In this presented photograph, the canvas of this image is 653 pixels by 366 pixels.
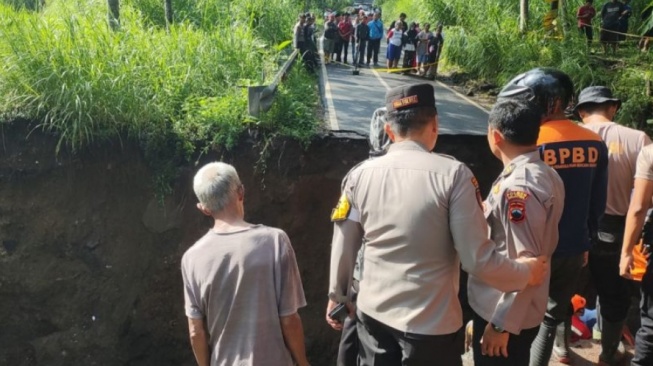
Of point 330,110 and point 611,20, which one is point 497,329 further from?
point 611,20

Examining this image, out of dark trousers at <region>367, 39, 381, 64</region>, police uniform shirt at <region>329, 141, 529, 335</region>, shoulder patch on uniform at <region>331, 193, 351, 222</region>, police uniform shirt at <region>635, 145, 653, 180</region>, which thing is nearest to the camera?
police uniform shirt at <region>329, 141, 529, 335</region>

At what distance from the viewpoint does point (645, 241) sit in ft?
10.2

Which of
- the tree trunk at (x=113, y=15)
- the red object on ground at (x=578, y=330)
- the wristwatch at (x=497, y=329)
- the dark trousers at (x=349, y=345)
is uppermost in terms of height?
the tree trunk at (x=113, y=15)

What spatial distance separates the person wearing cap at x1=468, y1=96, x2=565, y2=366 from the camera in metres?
2.30

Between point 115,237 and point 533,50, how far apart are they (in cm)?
803

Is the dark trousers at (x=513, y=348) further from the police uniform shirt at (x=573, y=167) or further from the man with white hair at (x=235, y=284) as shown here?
the man with white hair at (x=235, y=284)

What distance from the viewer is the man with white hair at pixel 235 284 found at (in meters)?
2.36

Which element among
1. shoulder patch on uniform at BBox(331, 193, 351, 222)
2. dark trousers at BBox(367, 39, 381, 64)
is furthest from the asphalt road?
shoulder patch on uniform at BBox(331, 193, 351, 222)

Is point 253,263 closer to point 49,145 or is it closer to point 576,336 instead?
point 576,336

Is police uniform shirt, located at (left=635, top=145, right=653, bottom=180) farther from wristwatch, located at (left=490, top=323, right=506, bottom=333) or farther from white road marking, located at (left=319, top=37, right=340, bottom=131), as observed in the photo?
white road marking, located at (left=319, top=37, right=340, bottom=131)

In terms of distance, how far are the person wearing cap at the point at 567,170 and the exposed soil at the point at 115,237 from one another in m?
2.66

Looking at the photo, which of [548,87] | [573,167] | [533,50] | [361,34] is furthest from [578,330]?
[361,34]

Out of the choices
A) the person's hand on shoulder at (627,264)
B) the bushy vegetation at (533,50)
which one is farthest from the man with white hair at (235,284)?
the bushy vegetation at (533,50)

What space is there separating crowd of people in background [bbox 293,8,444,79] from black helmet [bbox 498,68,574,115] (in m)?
8.17
